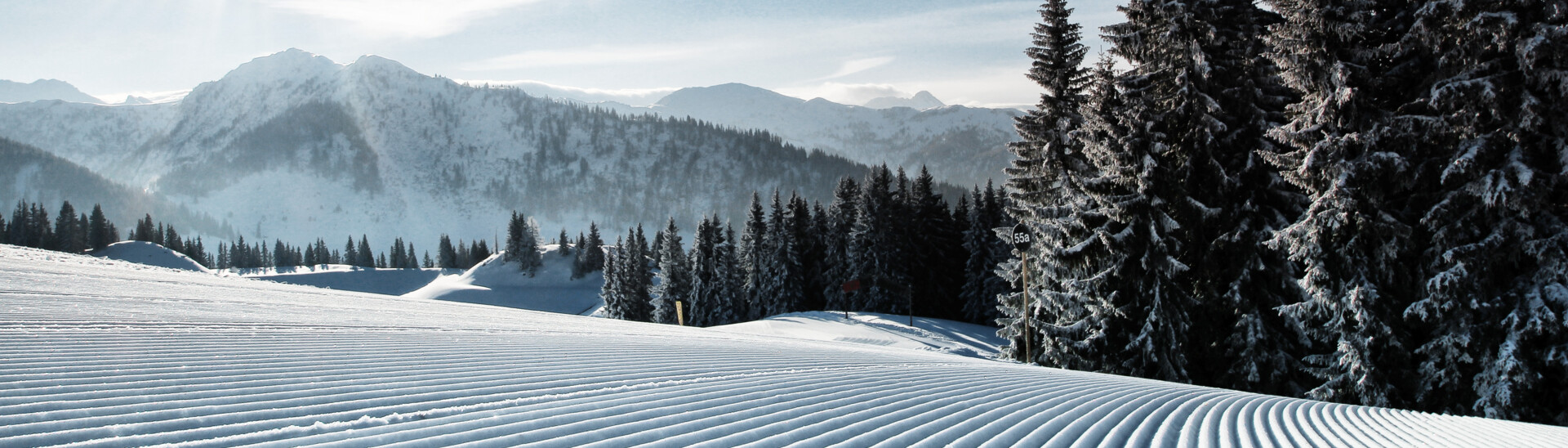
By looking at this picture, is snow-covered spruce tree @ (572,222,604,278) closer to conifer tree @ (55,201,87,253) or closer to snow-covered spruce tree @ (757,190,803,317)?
conifer tree @ (55,201,87,253)

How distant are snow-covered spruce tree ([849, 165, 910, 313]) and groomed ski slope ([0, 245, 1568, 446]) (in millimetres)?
40768

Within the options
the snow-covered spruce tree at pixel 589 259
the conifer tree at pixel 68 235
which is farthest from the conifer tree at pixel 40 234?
the snow-covered spruce tree at pixel 589 259

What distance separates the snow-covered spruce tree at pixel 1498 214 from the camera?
13.3 meters

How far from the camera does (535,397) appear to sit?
6680mm

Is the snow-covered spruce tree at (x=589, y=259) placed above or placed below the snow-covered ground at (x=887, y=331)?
above

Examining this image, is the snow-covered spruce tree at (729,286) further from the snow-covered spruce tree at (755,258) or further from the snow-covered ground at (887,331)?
the snow-covered ground at (887,331)

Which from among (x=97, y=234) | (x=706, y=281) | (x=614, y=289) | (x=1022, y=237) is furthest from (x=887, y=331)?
(x=97, y=234)

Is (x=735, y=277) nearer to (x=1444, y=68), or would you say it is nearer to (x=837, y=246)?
(x=837, y=246)

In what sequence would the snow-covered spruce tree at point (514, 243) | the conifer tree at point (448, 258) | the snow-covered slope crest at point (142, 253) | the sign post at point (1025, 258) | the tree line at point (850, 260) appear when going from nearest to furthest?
the sign post at point (1025, 258) → the tree line at point (850, 260) → the snow-covered slope crest at point (142, 253) → the snow-covered spruce tree at point (514, 243) → the conifer tree at point (448, 258)

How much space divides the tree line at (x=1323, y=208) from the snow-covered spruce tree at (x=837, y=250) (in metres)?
34.8

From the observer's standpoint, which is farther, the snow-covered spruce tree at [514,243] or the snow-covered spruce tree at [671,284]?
the snow-covered spruce tree at [514,243]

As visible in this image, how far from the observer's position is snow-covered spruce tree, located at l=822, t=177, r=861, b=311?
5691 centimetres

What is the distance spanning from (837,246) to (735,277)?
8.45m

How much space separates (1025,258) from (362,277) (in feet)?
428
